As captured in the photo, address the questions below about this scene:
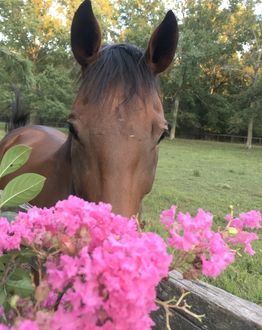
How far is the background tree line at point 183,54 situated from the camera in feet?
95.8

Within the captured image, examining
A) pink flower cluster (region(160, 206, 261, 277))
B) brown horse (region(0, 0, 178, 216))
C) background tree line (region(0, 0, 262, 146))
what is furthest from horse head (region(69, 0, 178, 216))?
background tree line (region(0, 0, 262, 146))

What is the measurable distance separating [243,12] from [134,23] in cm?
929

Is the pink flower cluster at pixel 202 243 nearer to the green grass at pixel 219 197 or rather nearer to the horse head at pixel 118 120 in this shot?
the horse head at pixel 118 120

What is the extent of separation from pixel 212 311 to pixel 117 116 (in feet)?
3.45

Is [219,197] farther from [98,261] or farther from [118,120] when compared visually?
[98,261]

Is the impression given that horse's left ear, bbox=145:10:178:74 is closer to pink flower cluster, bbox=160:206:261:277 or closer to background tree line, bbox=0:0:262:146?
pink flower cluster, bbox=160:206:261:277

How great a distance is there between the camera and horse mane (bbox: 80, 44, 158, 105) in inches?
81.4

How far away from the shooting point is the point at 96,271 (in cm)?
51

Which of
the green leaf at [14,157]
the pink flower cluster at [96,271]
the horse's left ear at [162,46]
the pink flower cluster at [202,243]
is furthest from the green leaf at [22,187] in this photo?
the horse's left ear at [162,46]

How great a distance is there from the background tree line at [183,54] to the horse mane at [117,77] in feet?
84.4

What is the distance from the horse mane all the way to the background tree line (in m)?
25.7

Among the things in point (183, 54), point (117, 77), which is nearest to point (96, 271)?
point (117, 77)

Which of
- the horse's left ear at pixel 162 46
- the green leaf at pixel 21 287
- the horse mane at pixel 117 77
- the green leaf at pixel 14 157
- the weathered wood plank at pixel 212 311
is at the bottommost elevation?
the weathered wood plank at pixel 212 311

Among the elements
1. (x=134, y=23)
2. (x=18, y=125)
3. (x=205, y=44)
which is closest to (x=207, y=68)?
(x=205, y=44)
